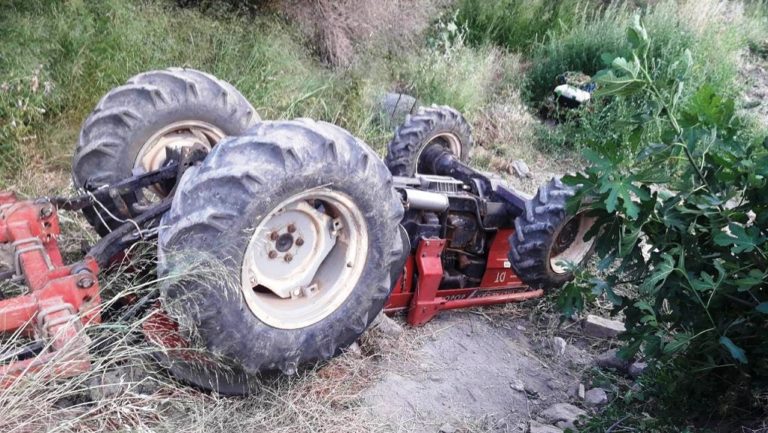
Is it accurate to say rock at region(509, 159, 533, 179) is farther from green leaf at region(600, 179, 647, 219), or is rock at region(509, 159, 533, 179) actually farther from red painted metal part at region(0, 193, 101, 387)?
red painted metal part at region(0, 193, 101, 387)

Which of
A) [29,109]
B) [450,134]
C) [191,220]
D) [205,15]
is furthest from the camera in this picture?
[205,15]

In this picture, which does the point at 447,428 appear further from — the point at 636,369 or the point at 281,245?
the point at 636,369

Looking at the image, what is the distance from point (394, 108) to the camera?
7477 millimetres

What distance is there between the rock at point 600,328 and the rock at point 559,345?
0.26 m

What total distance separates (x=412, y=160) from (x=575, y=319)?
5.29 feet

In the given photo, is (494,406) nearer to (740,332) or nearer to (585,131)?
(740,332)

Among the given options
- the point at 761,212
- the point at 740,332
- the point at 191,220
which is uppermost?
the point at 191,220

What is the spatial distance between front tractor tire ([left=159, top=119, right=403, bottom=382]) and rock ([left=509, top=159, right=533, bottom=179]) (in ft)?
14.1

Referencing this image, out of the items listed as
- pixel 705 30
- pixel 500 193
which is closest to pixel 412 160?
pixel 500 193

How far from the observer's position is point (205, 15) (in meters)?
7.03

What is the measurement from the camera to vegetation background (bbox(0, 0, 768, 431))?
124 inches

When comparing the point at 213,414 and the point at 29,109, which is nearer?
the point at 213,414

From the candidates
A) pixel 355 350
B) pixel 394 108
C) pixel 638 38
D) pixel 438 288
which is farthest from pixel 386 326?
pixel 394 108

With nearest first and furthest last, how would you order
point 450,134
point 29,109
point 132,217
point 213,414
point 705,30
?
point 213,414, point 132,217, point 29,109, point 450,134, point 705,30
